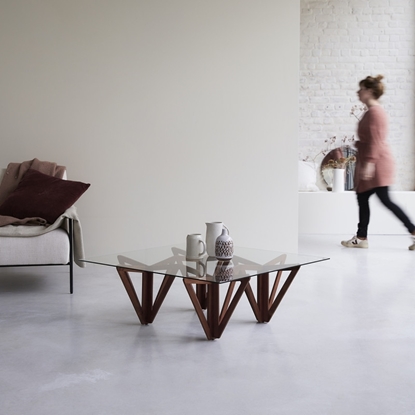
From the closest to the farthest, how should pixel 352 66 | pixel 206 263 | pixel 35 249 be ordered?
pixel 206 263, pixel 35 249, pixel 352 66

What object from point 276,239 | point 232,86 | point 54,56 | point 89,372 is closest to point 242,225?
point 276,239

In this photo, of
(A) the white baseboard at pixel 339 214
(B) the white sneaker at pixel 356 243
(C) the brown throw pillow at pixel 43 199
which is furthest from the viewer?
(A) the white baseboard at pixel 339 214

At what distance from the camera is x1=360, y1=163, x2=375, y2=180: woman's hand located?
513 centimetres

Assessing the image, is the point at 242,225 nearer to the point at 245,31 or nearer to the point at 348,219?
the point at 245,31

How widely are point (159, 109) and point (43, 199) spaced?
4.08 ft

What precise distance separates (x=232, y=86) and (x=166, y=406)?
310 cm

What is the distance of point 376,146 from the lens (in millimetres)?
5090

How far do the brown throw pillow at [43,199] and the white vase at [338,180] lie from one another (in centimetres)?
353

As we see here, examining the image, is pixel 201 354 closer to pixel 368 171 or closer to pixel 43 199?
pixel 43 199

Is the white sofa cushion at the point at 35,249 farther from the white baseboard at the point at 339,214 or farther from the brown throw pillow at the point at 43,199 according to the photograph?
the white baseboard at the point at 339,214

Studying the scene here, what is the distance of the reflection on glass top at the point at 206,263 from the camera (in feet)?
8.45

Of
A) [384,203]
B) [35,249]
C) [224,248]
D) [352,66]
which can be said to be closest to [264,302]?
[224,248]

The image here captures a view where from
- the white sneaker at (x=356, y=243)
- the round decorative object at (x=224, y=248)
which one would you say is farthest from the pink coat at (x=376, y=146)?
the round decorative object at (x=224, y=248)

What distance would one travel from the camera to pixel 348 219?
641 cm
